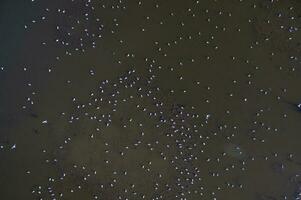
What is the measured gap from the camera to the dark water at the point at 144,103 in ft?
4.62

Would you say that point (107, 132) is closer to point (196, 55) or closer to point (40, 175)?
point (40, 175)

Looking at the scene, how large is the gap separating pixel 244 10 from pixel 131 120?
0.46 metres

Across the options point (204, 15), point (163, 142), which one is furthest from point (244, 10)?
point (163, 142)

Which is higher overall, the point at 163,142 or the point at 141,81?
the point at 141,81

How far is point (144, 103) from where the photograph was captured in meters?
1.42

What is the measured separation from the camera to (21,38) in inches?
55.4

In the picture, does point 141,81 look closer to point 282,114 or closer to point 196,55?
point 196,55

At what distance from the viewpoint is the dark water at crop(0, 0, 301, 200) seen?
141 cm

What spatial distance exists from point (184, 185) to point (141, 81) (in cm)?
33

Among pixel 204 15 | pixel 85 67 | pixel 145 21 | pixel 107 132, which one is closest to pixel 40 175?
pixel 107 132

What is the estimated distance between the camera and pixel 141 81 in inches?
55.9

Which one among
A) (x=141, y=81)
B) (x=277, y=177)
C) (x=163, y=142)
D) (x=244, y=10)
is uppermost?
(x=244, y=10)

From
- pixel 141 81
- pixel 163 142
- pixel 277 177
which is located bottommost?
pixel 277 177

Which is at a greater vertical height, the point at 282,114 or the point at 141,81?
the point at 141,81
